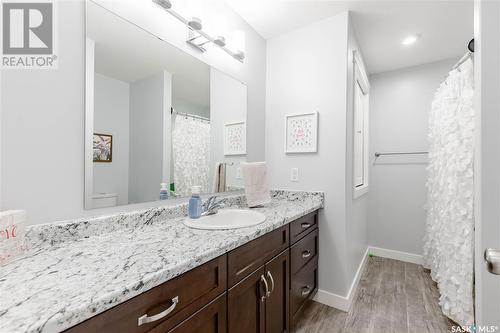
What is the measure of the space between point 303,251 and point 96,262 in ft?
4.26

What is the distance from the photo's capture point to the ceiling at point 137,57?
3.42 feet

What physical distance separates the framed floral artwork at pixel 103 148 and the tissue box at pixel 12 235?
1.20 feet

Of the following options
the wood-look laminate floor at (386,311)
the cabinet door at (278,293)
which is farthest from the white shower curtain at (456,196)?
the cabinet door at (278,293)

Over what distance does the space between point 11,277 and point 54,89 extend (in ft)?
2.22

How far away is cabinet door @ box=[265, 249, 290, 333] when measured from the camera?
1206mm

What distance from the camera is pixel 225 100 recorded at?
5.93ft

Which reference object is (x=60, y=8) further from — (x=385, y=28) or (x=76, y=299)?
(x=385, y=28)

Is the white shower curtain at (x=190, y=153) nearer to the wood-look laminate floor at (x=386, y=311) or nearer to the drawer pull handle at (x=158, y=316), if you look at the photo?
the drawer pull handle at (x=158, y=316)

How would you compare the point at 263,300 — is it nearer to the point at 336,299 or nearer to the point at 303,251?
the point at 303,251

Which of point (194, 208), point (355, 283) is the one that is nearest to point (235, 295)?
point (194, 208)

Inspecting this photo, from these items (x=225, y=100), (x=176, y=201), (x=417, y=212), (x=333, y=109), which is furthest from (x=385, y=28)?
(x=176, y=201)

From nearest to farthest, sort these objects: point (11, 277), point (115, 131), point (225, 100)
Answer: point (11, 277) → point (115, 131) → point (225, 100)

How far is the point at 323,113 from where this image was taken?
1931 mm

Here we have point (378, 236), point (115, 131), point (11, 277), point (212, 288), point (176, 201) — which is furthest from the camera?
point (378, 236)
